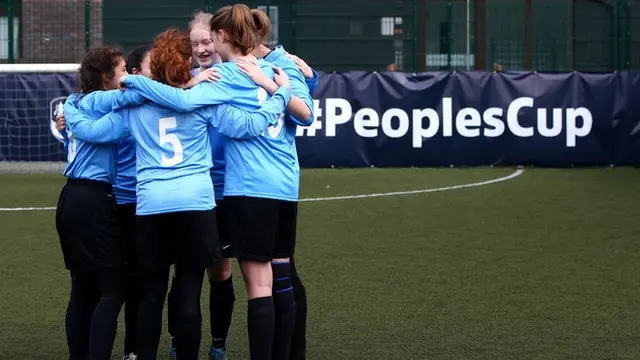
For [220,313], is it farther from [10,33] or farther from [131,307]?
[10,33]

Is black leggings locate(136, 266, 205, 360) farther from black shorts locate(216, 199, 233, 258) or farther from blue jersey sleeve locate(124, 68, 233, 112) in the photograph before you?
blue jersey sleeve locate(124, 68, 233, 112)

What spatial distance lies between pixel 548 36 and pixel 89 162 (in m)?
16.3

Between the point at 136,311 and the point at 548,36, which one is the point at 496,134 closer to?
the point at 548,36

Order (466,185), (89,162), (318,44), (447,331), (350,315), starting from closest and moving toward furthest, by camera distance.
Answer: (89,162)
(447,331)
(350,315)
(466,185)
(318,44)

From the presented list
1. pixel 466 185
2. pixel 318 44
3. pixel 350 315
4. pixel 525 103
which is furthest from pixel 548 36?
pixel 350 315

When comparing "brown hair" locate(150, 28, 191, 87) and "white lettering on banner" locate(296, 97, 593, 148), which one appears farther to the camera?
"white lettering on banner" locate(296, 97, 593, 148)

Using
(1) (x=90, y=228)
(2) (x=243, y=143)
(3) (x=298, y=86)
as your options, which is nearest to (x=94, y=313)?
(1) (x=90, y=228)

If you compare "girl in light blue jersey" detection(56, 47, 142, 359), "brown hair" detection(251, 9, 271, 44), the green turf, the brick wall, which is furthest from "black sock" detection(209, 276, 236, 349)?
the brick wall

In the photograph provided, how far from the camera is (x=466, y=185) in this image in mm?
16312

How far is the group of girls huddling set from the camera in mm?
5523

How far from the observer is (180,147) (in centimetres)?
552

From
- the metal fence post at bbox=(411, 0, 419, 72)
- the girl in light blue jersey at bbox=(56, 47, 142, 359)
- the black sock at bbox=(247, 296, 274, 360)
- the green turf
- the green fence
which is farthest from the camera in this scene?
the metal fence post at bbox=(411, 0, 419, 72)

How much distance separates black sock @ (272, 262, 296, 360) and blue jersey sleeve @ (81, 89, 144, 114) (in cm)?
103

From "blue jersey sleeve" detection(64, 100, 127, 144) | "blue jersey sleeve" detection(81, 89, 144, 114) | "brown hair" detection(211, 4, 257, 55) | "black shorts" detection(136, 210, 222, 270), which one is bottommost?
"black shorts" detection(136, 210, 222, 270)
